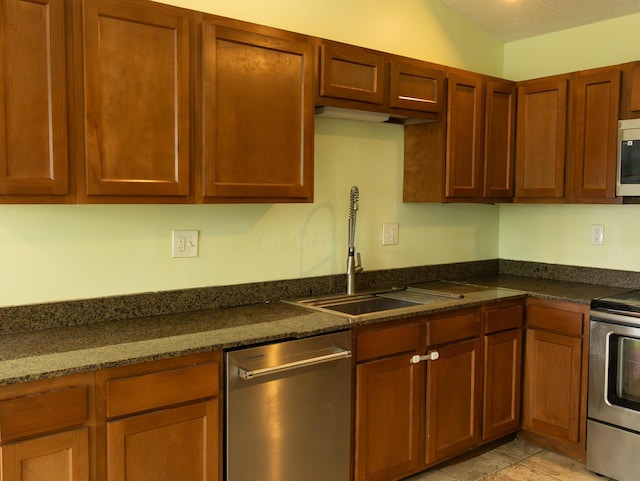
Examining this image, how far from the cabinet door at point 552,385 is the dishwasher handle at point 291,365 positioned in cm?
136

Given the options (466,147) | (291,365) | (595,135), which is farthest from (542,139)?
(291,365)

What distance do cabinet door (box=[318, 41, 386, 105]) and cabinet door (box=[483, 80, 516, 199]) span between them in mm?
874

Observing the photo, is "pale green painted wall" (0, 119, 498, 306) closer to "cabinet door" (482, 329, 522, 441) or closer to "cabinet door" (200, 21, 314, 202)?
"cabinet door" (200, 21, 314, 202)

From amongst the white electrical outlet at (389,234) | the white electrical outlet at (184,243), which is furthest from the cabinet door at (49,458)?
the white electrical outlet at (389,234)

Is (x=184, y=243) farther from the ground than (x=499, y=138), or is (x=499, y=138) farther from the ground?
(x=499, y=138)

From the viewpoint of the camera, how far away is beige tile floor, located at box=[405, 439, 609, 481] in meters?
2.90

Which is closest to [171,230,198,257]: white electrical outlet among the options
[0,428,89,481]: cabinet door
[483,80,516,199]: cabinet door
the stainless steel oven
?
[0,428,89,481]: cabinet door

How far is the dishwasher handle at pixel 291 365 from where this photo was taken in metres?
2.05

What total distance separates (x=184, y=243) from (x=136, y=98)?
0.72 meters

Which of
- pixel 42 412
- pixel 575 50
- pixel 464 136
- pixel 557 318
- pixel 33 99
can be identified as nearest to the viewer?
pixel 42 412

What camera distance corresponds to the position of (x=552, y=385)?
311 centimetres

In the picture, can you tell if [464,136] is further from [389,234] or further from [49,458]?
[49,458]

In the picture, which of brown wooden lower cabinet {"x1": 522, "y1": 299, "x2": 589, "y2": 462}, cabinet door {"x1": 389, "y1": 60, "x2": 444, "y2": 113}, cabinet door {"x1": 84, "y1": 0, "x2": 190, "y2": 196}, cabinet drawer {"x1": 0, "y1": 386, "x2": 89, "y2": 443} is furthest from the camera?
brown wooden lower cabinet {"x1": 522, "y1": 299, "x2": 589, "y2": 462}

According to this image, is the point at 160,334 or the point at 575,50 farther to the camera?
the point at 575,50
